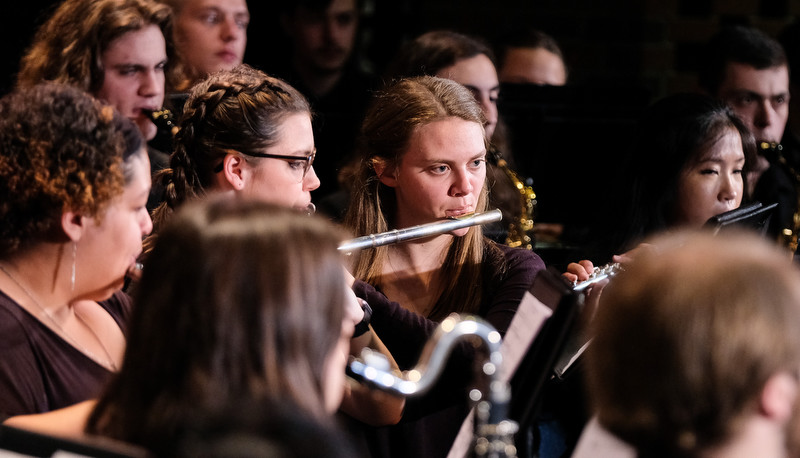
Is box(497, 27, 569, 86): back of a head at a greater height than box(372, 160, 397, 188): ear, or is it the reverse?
box(372, 160, 397, 188): ear

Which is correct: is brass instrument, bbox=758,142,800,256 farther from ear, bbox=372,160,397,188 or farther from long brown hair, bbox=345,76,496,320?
ear, bbox=372,160,397,188

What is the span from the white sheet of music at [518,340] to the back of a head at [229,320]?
1.52 ft

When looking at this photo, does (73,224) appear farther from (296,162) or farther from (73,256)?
(296,162)

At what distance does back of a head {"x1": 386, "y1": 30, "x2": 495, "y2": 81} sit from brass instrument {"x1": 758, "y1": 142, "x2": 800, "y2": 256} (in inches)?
40.8

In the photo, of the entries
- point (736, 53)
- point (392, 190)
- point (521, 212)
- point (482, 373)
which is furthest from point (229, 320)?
point (736, 53)

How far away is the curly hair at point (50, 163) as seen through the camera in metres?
1.58

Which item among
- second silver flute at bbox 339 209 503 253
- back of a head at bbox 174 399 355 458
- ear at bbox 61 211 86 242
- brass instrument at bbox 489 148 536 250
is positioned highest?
back of a head at bbox 174 399 355 458

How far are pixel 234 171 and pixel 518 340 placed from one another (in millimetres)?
886

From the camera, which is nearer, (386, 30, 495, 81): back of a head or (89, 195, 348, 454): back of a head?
(89, 195, 348, 454): back of a head

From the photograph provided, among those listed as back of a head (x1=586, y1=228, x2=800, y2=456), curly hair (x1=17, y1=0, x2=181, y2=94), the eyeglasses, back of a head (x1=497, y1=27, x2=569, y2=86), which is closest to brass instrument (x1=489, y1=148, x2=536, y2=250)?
back of a head (x1=497, y1=27, x2=569, y2=86)

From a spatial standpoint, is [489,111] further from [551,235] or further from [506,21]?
[506,21]

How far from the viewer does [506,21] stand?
4.89 metres

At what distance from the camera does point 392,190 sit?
2.54 metres

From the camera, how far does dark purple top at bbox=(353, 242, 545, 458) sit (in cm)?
215
